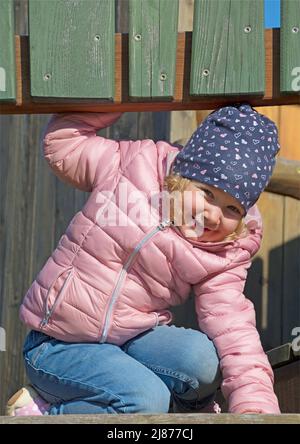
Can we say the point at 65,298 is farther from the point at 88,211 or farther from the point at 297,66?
the point at 297,66

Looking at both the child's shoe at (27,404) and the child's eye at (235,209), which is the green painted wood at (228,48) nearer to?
the child's eye at (235,209)

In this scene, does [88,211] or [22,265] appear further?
[22,265]

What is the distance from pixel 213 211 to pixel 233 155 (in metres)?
0.18

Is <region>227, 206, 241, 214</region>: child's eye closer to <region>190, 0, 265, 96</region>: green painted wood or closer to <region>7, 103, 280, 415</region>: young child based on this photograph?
<region>7, 103, 280, 415</region>: young child

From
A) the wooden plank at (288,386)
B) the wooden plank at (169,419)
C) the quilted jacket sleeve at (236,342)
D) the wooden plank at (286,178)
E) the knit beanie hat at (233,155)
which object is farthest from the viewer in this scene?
the wooden plank at (286,178)

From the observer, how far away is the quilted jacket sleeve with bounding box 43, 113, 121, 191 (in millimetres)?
3600

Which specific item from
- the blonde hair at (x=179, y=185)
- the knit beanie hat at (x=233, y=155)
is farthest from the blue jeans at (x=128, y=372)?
the knit beanie hat at (x=233, y=155)

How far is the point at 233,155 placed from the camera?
11.5ft

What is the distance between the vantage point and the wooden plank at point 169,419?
110 inches

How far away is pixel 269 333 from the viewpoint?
5324 millimetres

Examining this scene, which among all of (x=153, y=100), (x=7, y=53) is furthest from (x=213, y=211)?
(x=7, y=53)

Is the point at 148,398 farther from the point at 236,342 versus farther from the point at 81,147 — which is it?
the point at 81,147
